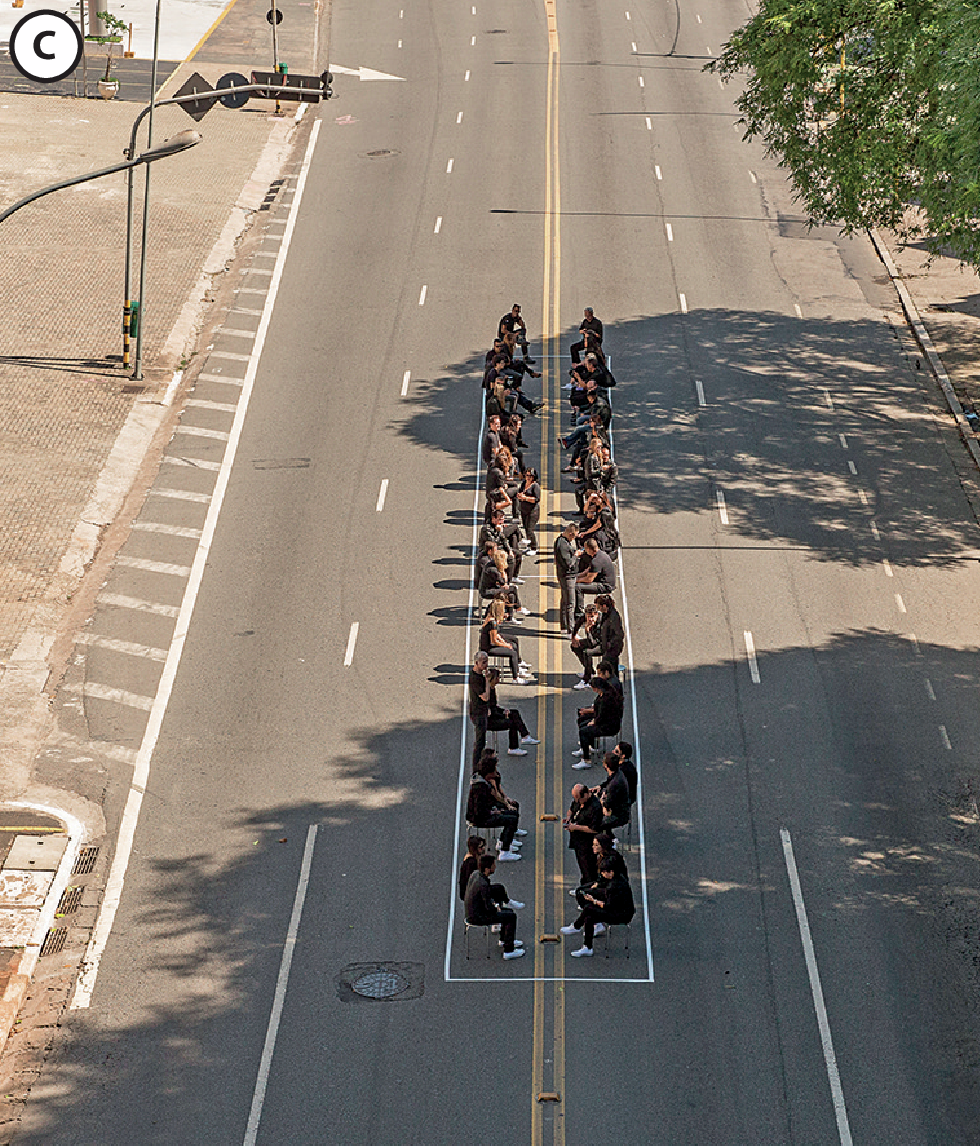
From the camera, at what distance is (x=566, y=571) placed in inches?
1085

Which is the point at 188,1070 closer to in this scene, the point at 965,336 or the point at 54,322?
the point at 54,322

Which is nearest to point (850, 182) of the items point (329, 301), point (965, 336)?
point (965, 336)

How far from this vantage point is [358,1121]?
1744 cm

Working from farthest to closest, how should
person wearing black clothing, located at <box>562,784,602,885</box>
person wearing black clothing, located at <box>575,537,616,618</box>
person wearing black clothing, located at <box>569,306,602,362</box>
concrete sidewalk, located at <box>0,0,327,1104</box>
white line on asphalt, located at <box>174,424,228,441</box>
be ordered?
person wearing black clothing, located at <box>569,306,602,362</box>
white line on asphalt, located at <box>174,424,228,441</box>
person wearing black clothing, located at <box>575,537,616,618</box>
concrete sidewalk, located at <box>0,0,327,1104</box>
person wearing black clothing, located at <box>562,784,602,885</box>

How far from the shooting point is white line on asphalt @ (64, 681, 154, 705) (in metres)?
25.3

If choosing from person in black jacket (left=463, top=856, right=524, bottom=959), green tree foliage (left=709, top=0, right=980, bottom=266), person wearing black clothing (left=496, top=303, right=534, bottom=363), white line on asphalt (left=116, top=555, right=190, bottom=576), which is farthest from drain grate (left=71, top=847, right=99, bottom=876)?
green tree foliage (left=709, top=0, right=980, bottom=266)

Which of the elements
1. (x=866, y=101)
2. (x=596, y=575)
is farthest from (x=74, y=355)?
(x=866, y=101)

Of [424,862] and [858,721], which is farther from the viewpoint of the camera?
[858,721]

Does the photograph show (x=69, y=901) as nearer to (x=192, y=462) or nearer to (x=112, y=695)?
(x=112, y=695)

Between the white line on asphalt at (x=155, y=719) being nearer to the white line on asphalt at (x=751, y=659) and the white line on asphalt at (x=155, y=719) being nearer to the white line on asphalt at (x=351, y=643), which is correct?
the white line on asphalt at (x=351, y=643)

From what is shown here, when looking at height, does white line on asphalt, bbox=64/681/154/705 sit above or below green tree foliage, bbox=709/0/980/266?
below

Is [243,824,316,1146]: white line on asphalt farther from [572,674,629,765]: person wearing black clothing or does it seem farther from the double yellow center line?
[572,674,629,765]: person wearing black clothing

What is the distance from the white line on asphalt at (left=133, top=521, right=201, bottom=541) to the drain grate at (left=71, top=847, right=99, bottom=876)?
9.21m

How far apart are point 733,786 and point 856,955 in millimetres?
3732
